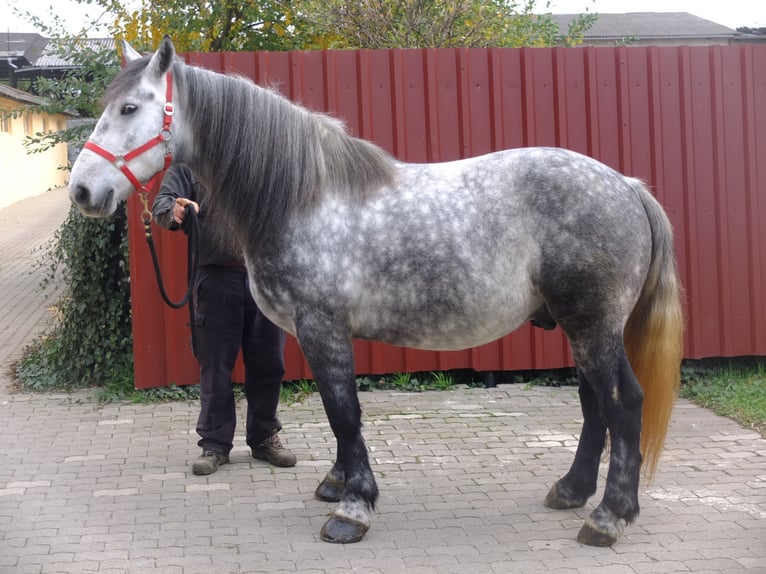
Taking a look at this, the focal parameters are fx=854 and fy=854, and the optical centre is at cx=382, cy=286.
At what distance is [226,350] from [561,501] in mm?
2044

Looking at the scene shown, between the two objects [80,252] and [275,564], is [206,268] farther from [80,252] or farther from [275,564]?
[80,252]

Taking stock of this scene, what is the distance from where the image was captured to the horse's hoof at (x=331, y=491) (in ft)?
14.4

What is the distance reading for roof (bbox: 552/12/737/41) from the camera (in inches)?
1321

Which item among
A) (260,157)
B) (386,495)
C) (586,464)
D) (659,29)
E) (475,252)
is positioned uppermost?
(659,29)

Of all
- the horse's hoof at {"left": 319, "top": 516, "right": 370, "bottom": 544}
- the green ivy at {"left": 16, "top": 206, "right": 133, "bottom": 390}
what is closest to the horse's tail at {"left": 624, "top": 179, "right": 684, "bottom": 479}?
the horse's hoof at {"left": 319, "top": 516, "right": 370, "bottom": 544}

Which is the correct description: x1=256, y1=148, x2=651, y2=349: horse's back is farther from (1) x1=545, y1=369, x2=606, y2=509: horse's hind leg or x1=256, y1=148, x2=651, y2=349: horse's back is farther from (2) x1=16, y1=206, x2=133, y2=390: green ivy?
(2) x1=16, y1=206, x2=133, y2=390: green ivy

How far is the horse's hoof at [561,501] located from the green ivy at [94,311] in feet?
12.4

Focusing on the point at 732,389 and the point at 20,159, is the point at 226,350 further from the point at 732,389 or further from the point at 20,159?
the point at 20,159

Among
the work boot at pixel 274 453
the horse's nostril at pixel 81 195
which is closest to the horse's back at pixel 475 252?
the horse's nostril at pixel 81 195

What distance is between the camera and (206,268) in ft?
15.9

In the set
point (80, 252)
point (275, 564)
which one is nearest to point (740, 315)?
point (275, 564)

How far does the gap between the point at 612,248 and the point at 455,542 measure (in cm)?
147

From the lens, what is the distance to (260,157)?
3838mm

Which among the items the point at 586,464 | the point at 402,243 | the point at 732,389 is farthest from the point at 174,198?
the point at 732,389
